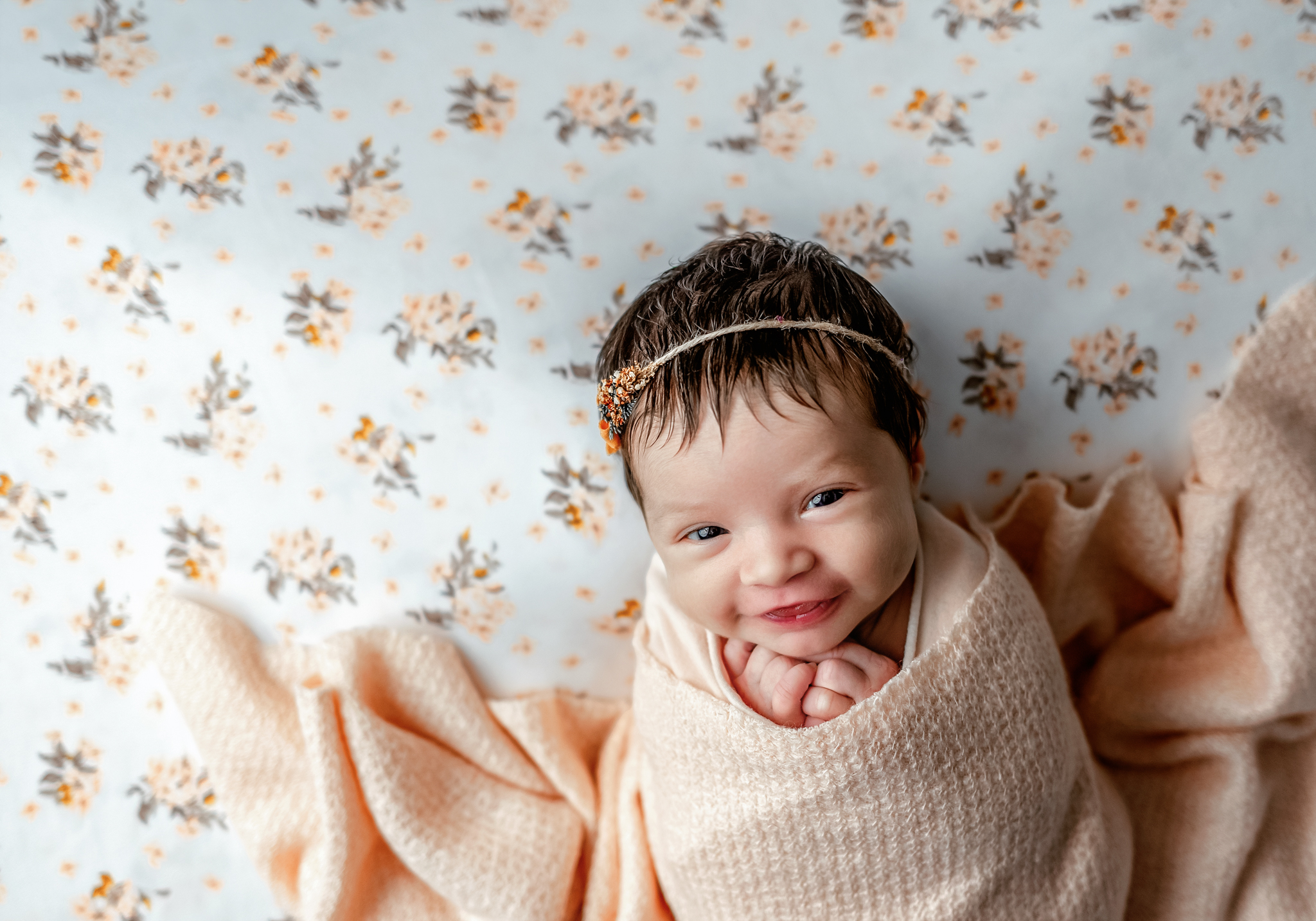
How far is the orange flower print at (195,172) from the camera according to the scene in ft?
4.14

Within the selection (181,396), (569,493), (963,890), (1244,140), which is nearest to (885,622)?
(963,890)

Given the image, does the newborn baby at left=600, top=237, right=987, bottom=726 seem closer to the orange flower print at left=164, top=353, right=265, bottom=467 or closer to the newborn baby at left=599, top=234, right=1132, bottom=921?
the newborn baby at left=599, top=234, right=1132, bottom=921

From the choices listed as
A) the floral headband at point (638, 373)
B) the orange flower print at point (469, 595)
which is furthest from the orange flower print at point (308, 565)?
the floral headband at point (638, 373)

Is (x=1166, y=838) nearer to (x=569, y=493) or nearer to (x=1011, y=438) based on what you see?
(x=1011, y=438)

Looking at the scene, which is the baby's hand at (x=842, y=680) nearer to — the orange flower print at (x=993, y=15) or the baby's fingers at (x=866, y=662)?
the baby's fingers at (x=866, y=662)

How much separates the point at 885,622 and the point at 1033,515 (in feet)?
1.10

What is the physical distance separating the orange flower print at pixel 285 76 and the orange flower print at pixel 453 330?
34 centimetres

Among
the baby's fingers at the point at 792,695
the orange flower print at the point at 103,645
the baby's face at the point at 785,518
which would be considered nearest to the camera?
the baby's face at the point at 785,518

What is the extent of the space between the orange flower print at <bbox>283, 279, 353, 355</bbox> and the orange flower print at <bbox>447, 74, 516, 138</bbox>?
0.29 metres

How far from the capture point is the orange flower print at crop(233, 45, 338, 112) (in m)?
1.27

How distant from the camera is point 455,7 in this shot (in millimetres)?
1283

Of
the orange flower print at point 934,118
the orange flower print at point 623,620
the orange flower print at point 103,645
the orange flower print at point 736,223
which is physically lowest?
the orange flower print at point 103,645

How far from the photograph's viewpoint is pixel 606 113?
1.27 meters

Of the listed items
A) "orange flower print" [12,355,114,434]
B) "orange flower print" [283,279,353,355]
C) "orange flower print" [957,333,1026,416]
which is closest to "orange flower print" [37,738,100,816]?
"orange flower print" [12,355,114,434]
